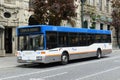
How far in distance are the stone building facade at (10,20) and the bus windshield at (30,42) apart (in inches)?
307

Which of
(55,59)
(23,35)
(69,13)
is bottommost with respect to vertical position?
(55,59)

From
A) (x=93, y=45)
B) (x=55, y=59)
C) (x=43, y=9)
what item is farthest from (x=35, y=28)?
(x=93, y=45)

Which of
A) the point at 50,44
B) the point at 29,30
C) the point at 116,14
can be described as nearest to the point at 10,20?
the point at 29,30

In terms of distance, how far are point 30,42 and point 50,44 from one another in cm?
123

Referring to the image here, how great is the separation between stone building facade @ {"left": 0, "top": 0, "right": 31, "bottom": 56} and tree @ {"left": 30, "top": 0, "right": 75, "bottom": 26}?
384 cm

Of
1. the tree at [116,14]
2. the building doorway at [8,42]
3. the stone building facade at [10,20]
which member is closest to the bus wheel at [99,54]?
the stone building facade at [10,20]

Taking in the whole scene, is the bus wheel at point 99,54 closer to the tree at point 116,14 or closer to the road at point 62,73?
the road at point 62,73

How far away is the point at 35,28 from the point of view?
1919 cm

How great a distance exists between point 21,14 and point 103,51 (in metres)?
8.34

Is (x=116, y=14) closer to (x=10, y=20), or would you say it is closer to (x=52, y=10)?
(x=10, y=20)

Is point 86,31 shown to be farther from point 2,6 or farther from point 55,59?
point 2,6

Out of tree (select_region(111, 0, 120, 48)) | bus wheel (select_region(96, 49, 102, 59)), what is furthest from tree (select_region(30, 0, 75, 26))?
tree (select_region(111, 0, 120, 48))

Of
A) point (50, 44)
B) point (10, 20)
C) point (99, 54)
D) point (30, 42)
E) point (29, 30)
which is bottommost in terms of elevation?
point (99, 54)

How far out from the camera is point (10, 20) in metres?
28.5
